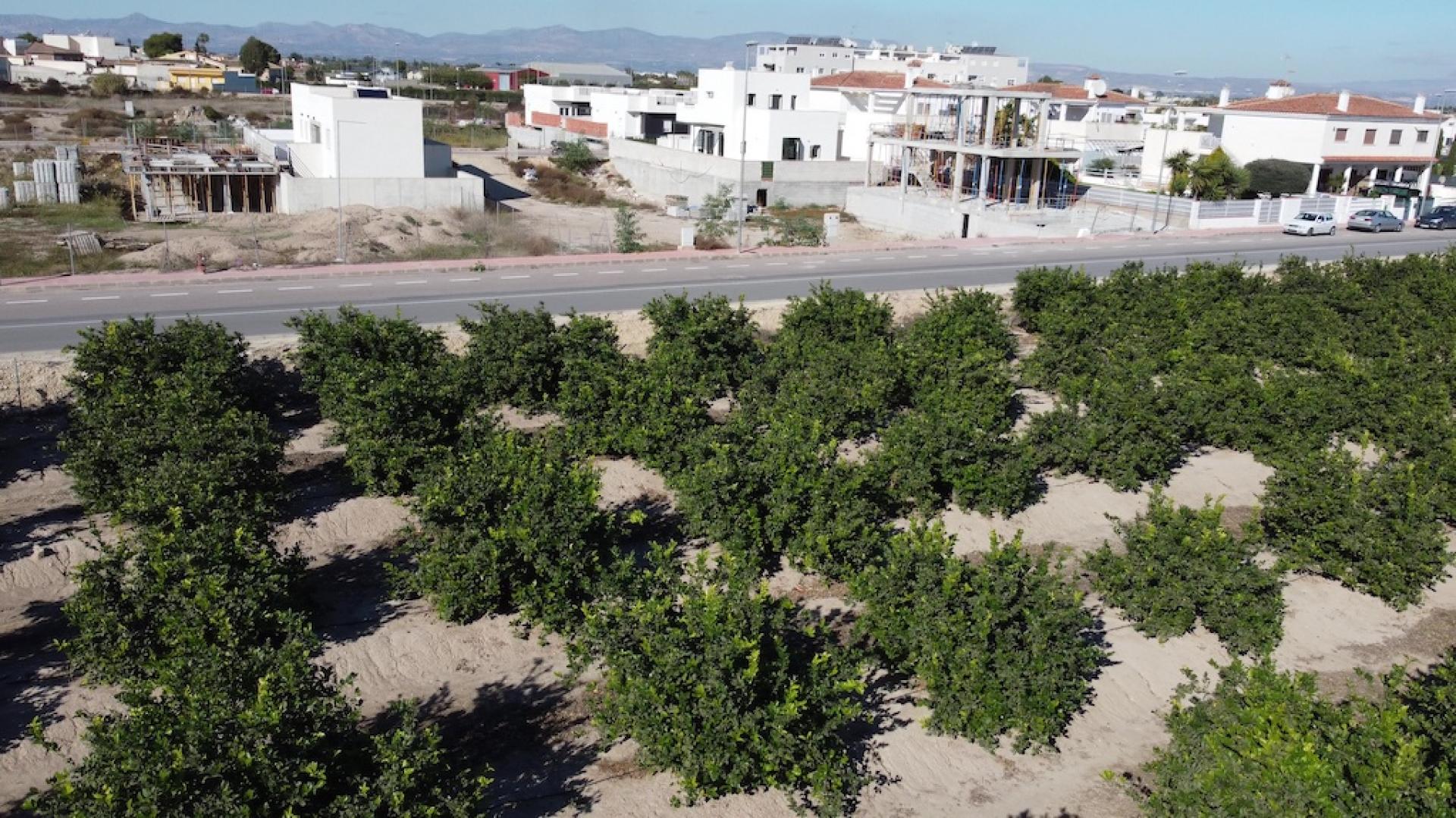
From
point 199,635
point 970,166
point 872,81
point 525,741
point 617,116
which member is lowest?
point 525,741

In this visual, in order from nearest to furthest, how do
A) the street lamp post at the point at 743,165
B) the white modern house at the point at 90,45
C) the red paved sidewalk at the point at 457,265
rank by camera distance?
the red paved sidewalk at the point at 457,265 → the street lamp post at the point at 743,165 → the white modern house at the point at 90,45

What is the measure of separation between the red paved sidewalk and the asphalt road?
0.24 m

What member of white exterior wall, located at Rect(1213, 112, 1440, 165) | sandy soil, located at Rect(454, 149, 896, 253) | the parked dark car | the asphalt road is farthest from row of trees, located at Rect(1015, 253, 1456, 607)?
white exterior wall, located at Rect(1213, 112, 1440, 165)

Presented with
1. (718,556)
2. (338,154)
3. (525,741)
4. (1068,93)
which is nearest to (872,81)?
(1068,93)

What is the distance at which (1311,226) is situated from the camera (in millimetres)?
40969

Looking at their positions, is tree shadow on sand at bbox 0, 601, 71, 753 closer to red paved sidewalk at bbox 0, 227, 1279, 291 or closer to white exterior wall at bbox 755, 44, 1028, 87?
red paved sidewalk at bbox 0, 227, 1279, 291

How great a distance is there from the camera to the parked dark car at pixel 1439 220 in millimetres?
43625

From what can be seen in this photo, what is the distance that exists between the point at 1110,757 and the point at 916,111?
42.3 meters

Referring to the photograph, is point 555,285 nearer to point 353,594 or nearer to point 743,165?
point 353,594

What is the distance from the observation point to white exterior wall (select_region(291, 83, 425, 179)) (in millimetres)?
41469

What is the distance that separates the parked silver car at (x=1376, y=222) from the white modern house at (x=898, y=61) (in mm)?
24420

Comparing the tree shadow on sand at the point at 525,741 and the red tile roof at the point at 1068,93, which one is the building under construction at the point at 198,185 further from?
the red tile roof at the point at 1068,93

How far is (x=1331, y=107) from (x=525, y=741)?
50151 millimetres

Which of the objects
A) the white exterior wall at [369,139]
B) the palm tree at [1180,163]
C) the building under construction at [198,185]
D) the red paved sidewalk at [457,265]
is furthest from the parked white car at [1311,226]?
the building under construction at [198,185]
